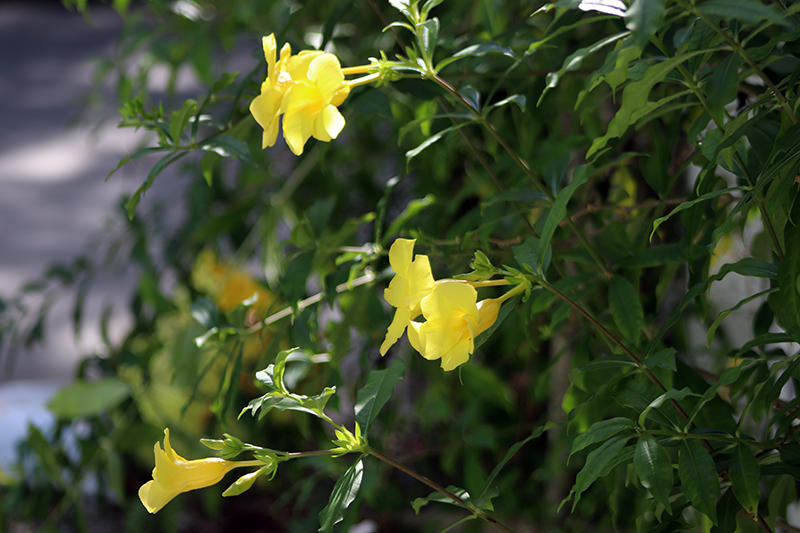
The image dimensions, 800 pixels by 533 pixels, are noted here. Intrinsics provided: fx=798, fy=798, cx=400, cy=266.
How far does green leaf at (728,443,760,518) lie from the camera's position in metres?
0.36

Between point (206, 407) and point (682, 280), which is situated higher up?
point (682, 280)

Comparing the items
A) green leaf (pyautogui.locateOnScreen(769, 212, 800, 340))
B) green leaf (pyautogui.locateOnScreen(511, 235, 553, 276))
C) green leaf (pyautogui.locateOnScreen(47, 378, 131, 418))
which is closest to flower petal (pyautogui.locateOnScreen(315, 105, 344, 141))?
green leaf (pyautogui.locateOnScreen(511, 235, 553, 276))

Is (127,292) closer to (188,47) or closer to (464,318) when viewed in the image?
(188,47)

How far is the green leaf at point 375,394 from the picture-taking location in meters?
0.39

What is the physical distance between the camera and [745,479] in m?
0.36

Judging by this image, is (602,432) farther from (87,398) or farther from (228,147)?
(87,398)

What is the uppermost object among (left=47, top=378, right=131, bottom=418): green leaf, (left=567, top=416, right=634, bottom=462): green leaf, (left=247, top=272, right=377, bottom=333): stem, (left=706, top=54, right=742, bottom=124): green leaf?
(left=706, top=54, right=742, bottom=124): green leaf

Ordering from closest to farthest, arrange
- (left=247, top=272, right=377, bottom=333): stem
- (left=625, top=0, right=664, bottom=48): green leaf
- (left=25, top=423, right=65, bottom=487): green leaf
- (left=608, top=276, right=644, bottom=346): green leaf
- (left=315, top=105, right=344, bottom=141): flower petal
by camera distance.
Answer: (left=625, top=0, right=664, bottom=48): green leaf < (left=315, top=105, right=344, bottom=141): flower petal < (left=608, top=276, right=644, bottom=346): green leaf < (left=247, top=272, right=377, bottom=333): stem < (left=25, top=423, right=65, bottom=487): green leaf

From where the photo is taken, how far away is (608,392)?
439 millimetres

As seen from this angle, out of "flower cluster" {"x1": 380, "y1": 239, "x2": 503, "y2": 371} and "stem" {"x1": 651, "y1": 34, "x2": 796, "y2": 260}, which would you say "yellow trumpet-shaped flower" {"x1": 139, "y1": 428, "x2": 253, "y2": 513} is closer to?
"flower cluster" {"x1": 380, "y1": 239, "x2": 503, "y2": 371}

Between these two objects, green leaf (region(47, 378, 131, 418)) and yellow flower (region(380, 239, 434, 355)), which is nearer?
yellow flower (region(380, 239, 434, 355))

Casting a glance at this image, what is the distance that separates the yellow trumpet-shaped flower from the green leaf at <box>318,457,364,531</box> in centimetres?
4

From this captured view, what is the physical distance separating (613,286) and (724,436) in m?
0.12

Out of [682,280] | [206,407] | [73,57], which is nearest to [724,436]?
[682,280]
